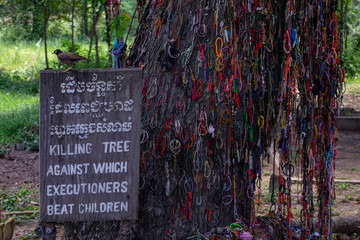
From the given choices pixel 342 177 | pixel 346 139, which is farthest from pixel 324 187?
pixel 346 139

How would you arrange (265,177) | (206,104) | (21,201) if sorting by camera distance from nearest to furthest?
1. (206,104)
2. (21,201)
3. (265,177)

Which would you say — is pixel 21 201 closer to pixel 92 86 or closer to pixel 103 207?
pixel 103 207

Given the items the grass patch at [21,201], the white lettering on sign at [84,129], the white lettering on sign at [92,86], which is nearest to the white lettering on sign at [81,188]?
the white lettering on sign at [84,129]

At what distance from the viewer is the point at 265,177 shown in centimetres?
749

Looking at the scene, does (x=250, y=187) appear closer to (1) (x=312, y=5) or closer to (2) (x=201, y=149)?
(2) (x=201, y=149)

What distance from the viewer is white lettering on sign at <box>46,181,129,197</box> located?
10.00 ft

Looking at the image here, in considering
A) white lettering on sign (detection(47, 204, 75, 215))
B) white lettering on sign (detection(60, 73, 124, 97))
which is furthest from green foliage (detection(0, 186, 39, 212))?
white lettering on sign (detection(60, 73, 124, 97))

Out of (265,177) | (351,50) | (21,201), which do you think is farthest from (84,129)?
(351,50)

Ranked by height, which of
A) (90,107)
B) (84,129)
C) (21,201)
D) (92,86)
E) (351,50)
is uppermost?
(351,50)

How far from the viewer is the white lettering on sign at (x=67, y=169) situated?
3.03 m

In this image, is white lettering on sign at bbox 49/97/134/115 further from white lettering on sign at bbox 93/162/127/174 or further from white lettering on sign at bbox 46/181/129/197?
white lettering on sign at bbox 46/181/129/197

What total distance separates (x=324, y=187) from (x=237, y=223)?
3.25ft

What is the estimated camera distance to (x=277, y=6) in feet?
12.4

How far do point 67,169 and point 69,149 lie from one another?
0.40 ft
